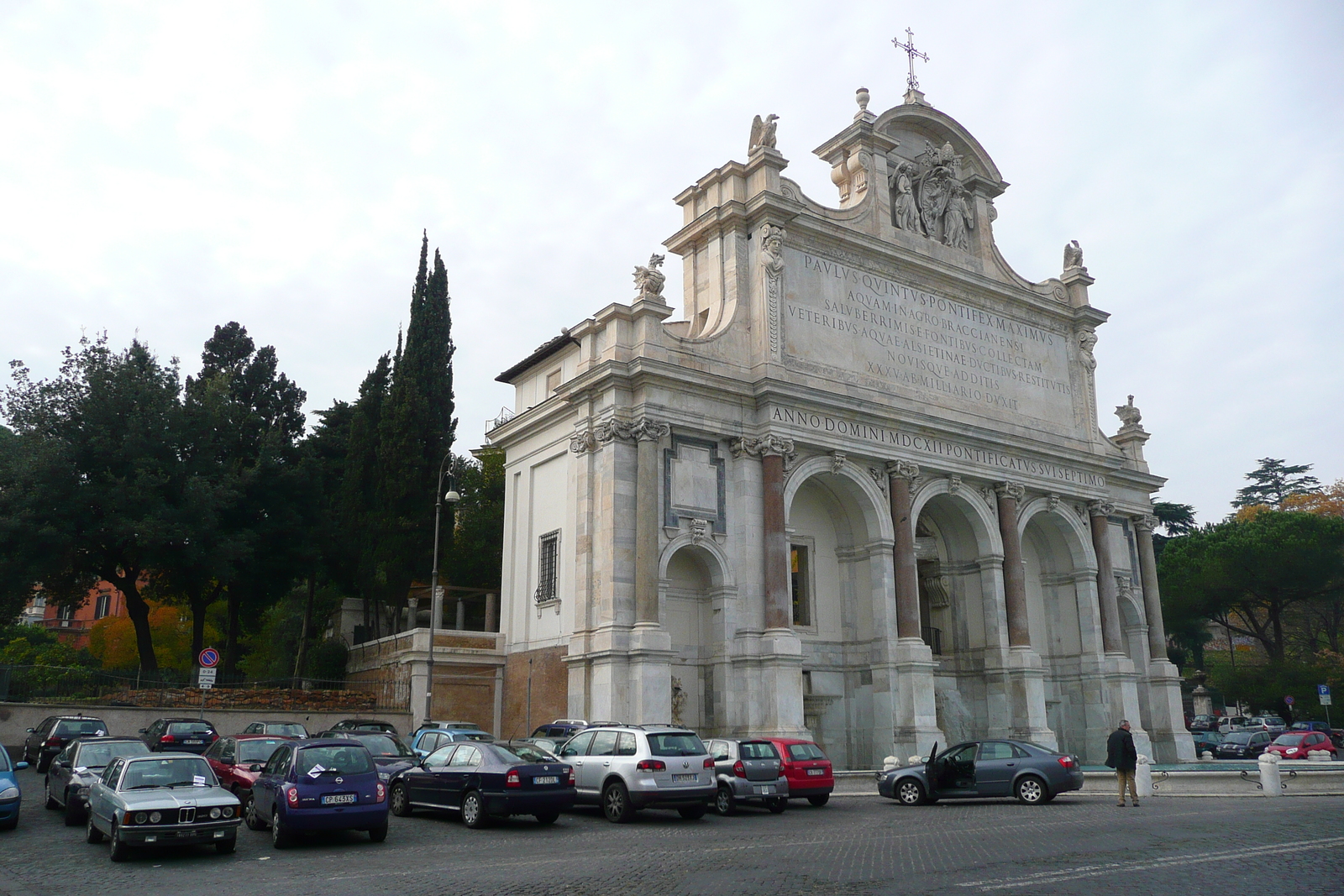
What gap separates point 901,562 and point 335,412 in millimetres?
27543

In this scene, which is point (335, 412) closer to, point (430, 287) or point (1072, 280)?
point (430, 287)

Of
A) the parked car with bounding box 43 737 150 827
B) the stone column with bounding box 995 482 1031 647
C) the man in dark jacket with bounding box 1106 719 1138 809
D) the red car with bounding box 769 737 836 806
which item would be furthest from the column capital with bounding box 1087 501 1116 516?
the parked car with bounding box 43 737 150 827

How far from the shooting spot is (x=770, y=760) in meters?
19.1

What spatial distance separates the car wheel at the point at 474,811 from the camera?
50.9 ft

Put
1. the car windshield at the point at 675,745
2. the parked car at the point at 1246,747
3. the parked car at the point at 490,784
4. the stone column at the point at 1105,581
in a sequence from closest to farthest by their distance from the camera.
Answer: the parked car at the point at 490,784 < the car windshield at the point at 675,745 < the stone column at the point at 1105,581 < the parked car at the point at 1246,747

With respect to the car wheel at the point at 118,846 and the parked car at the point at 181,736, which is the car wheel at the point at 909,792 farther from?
the parked car at the point at 181,736

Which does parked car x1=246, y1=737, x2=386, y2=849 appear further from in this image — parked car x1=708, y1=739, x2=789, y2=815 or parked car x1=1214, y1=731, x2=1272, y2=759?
parked car x1=1214, y1=731, x2=1272, y2=759

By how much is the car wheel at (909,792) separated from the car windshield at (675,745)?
5460 millimetres

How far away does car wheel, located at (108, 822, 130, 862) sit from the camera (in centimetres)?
1249

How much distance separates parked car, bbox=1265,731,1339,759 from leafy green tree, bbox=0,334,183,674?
1399 inches

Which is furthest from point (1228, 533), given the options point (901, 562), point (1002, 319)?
point (901, 562)

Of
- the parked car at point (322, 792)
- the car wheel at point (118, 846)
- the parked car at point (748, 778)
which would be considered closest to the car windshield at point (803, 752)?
the parked car at point (748, 778)

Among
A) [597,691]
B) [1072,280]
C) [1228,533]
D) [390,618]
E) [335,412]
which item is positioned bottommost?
[597,691]

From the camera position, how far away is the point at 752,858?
12367mm
